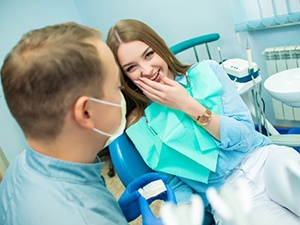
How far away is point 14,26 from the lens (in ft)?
7.64

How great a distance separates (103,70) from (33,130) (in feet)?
0.62

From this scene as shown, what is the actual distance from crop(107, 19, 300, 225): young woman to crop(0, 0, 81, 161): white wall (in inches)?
62.9

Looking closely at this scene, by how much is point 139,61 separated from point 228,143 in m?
0.47

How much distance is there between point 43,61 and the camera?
18.7 inches

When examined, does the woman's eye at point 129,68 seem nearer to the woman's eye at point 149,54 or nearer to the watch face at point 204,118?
the woman's eye at point 149,54

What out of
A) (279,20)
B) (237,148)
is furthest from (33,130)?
(279,20)

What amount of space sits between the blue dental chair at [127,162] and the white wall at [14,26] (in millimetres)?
1541

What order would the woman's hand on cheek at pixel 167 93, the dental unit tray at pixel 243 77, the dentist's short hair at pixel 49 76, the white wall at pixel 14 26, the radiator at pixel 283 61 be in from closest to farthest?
1. the dentist's short hair at pixel 49 76
2. the woman's hand on cheek at pixel 167 93
3. the dental unit tray at pixel 243 77
4. the radiator at pixel 283 61
5. the white wall at pixel 14 26

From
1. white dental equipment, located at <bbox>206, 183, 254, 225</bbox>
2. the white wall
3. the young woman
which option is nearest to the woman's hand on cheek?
the young woman

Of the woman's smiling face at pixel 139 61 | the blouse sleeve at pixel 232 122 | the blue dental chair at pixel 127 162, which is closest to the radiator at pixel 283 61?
the blouse sleeve at pixel 232 122

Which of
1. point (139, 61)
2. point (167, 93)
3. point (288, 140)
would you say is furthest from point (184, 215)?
point (288, 140)

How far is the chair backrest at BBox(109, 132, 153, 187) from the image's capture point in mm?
985

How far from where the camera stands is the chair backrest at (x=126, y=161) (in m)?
0.99

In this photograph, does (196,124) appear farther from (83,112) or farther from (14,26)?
(14,26)
